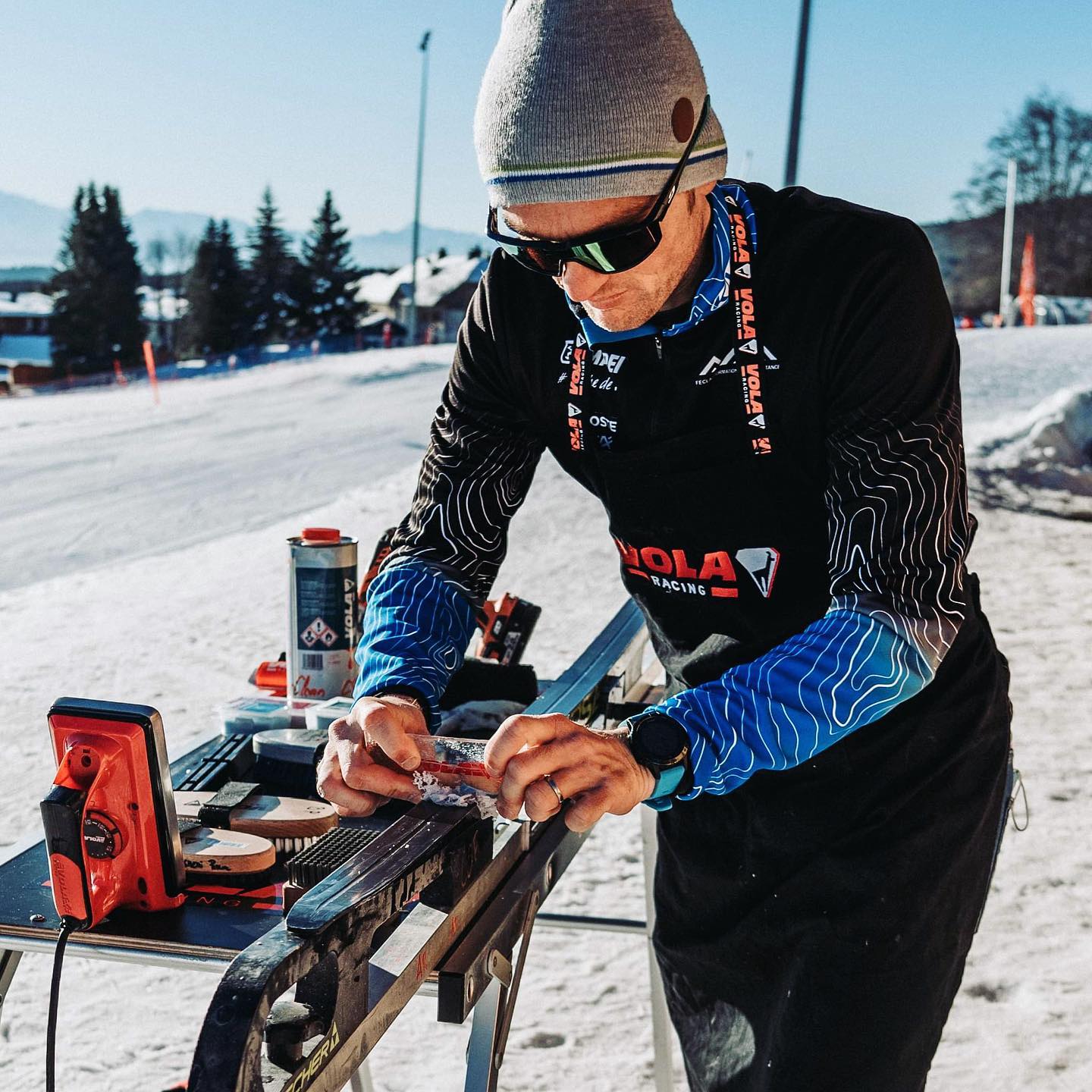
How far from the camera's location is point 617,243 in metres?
1.26

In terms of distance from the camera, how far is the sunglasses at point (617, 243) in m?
1.26

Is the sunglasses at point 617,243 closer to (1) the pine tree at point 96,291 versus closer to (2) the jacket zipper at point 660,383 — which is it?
(2) the jacket zipper at point 660,383

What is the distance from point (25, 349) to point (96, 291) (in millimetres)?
6373

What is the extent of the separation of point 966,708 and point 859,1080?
1.56 ft

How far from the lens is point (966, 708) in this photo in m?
1.48

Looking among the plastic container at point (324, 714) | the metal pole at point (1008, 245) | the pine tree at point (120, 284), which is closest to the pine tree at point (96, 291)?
the pine tree at point (120, 284)

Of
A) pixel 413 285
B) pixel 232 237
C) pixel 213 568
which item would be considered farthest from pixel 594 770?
pixel 232 237

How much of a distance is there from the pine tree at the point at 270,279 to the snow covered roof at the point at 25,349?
7.72m

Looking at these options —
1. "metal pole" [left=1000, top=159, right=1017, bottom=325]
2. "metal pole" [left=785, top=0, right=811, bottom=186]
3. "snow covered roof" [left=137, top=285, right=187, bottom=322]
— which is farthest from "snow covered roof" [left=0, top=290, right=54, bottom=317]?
"metal pole" [left=785, top=0, right=811, bottom=186]

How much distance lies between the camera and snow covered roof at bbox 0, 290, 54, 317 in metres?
48.7

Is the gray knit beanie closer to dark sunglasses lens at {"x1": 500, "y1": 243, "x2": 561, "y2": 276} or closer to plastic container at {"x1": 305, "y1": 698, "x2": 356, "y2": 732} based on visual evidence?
dark sunglasses lens at {"x1": 500, "y1": 243, "x2": 561, "y2": 276}

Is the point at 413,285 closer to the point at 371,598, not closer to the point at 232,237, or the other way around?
the point at 232,237

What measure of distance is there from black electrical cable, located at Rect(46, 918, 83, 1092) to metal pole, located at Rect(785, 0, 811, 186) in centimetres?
962

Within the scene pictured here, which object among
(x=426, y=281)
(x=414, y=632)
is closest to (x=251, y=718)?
(x=414, y=632)
